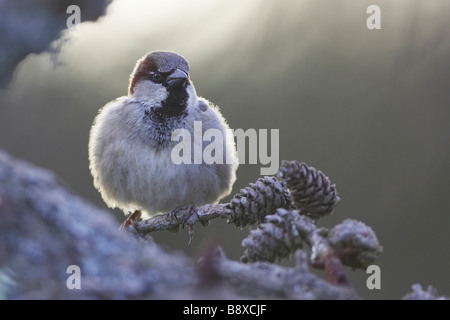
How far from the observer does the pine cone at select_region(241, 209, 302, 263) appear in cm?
130

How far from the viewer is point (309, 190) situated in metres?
1.62

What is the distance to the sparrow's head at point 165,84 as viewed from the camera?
2.95 meters

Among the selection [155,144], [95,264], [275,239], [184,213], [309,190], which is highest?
[155,144]

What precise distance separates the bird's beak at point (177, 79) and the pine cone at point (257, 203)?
1.26 metres

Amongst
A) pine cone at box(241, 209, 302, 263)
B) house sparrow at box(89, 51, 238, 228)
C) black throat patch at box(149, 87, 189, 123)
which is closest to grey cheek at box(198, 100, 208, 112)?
house sparrow at box(89, 51, 238, 228)

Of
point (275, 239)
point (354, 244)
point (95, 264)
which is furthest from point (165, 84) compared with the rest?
point (95, 264)

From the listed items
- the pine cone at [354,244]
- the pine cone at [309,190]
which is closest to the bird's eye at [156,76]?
the pine cone at [309,190]

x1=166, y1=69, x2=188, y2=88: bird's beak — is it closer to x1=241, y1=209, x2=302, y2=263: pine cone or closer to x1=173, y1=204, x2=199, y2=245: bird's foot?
x1=173, y1=204, x2=199, y2=245: bird's foot

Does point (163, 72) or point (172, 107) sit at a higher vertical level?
point (163, 72)

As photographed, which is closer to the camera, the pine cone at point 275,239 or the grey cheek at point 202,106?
the pine cone at point 275,239

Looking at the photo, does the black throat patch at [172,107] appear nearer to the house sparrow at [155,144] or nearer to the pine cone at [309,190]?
the house sparrow at [155,144]

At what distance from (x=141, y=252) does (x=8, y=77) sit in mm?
951

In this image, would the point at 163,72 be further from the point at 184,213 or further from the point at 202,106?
the point at 184,213

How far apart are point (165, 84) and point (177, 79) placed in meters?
0.07
